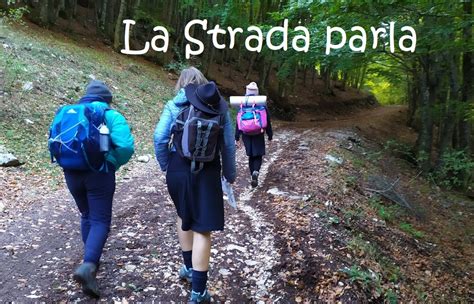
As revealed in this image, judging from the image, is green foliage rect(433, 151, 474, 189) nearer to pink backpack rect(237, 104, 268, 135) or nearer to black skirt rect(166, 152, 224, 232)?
pink backpack rect(237, 104, 268, 135)

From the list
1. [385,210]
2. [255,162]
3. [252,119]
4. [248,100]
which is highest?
[248,100]

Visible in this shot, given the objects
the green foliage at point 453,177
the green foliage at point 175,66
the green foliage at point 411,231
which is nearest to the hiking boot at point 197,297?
the green foliage at point 411,231

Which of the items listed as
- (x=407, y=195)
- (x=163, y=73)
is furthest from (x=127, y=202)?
(x=163, y=73)

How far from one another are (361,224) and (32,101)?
805 cm

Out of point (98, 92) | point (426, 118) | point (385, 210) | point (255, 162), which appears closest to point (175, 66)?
point (426, 118)

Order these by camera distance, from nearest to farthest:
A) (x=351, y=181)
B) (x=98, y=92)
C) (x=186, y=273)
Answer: (x=98, y=92), (x=186, y=273), (x=351, y=181)

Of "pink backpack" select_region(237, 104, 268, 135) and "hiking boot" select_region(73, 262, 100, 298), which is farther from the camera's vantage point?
"pink backpack" select_region(237, 104, 268, 135)

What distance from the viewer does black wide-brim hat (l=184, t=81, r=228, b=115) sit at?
3.56 m

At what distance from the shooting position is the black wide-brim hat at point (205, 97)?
356 centimetres

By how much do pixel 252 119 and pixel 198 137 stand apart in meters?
4.31

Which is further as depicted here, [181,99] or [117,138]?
[117,138]

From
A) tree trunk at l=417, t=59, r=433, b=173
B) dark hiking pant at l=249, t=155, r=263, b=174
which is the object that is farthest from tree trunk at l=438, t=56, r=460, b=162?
dark hiking pant at l=249, t=155, r=263, b=174

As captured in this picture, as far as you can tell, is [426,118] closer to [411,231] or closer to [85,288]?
[411,231]

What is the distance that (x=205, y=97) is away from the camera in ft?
11.7
